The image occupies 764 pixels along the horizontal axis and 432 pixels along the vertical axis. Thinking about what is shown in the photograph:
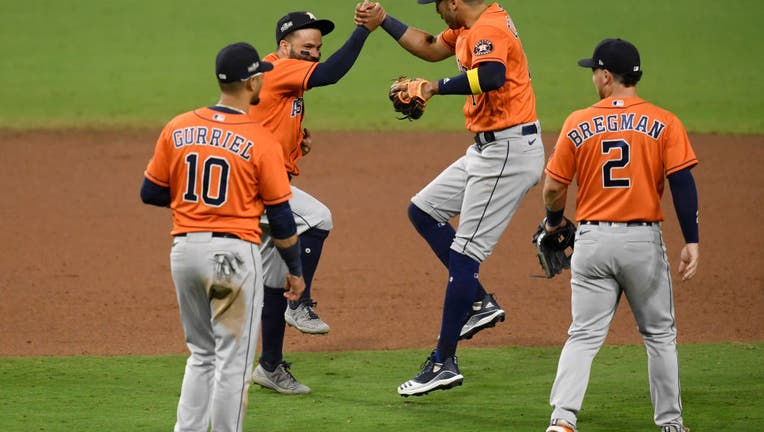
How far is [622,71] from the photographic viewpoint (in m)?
5.32

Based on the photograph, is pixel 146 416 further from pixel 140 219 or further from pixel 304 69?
pixel 140 219

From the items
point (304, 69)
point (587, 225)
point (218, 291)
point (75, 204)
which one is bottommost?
point (75, 204)

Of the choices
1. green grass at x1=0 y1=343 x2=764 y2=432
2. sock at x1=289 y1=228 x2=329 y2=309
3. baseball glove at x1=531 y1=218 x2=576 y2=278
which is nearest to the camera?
green grass at x1=0 y1=343 x2=764 y2=432

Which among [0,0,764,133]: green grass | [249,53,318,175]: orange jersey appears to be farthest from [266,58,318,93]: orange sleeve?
[0,0,764,133]: green grass

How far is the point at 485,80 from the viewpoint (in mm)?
6078

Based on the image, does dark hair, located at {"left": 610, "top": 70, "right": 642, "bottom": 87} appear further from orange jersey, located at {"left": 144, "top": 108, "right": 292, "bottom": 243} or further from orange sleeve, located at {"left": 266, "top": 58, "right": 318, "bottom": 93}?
orange sleeve, located at {"left": 266, "top": 58, "right": 318, "bottom": 93}

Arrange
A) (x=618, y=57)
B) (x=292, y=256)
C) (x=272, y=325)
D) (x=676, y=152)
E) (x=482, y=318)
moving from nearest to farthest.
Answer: (x=292, y=256) → (x=676, y=152) → (x=618, y=57) → (x=272, y=325) → (x=482, y=318)

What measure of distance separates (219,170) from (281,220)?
1.22 ft

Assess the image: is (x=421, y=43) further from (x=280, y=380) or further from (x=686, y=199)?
(x=686, y=199)

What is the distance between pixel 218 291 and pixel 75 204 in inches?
285

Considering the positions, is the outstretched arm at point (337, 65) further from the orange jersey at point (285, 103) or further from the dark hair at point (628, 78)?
the dark hair at point (628, 78)

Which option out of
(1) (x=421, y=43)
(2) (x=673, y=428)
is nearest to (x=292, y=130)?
(1) (x=421, y=43)

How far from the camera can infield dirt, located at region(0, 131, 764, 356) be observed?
787 centimetres

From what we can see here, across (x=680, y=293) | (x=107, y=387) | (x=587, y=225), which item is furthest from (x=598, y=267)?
(x=680, y=293)
